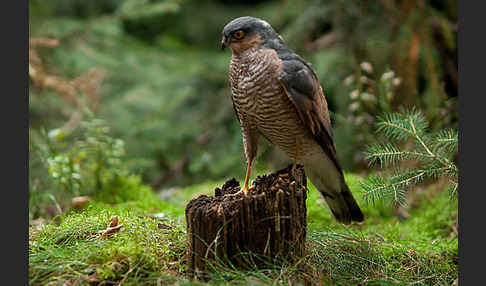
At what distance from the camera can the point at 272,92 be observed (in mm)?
2846

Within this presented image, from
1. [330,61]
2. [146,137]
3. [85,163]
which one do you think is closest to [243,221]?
[85,163]

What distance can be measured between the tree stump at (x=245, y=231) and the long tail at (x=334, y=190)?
2.88 feet

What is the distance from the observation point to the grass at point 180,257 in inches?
91.5

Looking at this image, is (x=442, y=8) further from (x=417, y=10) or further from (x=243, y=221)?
(x=243, y=221)

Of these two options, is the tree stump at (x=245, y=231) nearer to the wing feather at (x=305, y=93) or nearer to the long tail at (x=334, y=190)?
the wing feather at (x=305, y=93)

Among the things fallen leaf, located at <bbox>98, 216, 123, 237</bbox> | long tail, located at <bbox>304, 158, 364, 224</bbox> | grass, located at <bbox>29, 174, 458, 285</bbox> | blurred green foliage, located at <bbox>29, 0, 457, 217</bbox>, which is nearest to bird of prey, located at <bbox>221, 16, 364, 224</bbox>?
long tail, located at <bbox>304, 158, 364, 224</bbox>

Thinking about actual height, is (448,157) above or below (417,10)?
below

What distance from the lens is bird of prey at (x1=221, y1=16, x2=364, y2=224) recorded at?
2848 millimetres

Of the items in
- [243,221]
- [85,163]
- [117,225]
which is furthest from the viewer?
[85,163]

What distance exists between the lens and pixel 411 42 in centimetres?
475

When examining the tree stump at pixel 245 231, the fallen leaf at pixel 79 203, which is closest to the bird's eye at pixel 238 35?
the tree stump at pixel 245 231

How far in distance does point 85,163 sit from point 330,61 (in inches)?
116

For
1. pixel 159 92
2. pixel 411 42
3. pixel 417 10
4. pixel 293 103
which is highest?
pixel 417 10

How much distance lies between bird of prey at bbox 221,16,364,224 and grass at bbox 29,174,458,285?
0.60m
